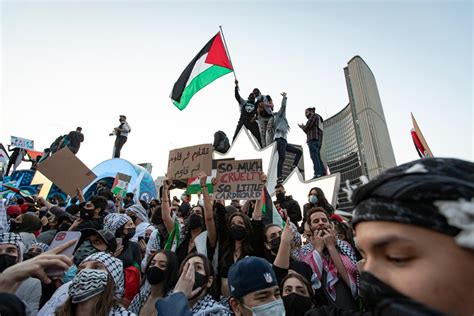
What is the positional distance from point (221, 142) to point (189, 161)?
3.95m

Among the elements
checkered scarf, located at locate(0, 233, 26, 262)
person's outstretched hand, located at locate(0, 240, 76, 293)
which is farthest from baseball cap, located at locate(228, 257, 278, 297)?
checkered scarf, located at locate(0, 233, 26, 262)

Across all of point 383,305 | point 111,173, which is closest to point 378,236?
point 383,305

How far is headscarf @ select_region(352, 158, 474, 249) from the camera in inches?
35.7

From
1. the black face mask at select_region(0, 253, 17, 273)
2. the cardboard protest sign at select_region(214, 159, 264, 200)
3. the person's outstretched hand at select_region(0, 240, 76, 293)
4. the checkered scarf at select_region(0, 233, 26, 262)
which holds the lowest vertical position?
the person's outstretched hand at select_region(0, 240, 76, 293)

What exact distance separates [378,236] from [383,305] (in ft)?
0.65

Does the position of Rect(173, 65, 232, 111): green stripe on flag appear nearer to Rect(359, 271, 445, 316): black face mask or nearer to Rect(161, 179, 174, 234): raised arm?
Rect(161, 179, 174, 234): raised arm

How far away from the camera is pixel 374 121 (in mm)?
10773

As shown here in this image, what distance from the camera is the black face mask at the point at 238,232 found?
3533 mm

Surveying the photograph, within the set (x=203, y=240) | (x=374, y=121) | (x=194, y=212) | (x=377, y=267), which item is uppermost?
(x=374, y=121)

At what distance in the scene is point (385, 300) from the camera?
36.8 inches

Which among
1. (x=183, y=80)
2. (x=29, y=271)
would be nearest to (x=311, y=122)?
(x=183, y=80)

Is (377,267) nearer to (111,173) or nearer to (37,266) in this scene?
(37,266)

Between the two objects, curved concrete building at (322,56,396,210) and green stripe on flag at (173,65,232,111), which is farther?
curved concrete building at (322,56,396,210)

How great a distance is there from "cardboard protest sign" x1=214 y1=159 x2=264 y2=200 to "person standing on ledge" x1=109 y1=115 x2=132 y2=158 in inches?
344
